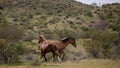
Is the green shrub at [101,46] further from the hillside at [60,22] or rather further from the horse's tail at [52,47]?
the horse's tail at [52,47]

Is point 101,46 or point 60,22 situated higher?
point 101,46

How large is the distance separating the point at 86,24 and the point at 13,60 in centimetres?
3833

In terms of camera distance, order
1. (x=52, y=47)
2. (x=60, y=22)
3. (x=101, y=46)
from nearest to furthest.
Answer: (x=52, y=47), (x=101, y=46), (x=60, y=22)

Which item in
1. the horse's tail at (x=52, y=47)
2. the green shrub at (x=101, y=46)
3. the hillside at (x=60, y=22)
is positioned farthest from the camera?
the hillside at (x=60, y=22)

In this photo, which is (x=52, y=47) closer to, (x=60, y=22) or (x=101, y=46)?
(x=101, y=46)

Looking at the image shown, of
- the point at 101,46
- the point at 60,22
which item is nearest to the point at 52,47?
the point at 101,46

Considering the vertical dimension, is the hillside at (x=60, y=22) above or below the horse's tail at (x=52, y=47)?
below

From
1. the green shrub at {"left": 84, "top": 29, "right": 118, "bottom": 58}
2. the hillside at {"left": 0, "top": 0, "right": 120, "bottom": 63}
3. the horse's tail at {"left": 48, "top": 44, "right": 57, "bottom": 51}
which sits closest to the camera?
the horse's tail at {"left": 48, "top": 44, "right": 57, "bottom": 51}

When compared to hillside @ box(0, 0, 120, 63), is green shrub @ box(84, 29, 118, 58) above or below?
above

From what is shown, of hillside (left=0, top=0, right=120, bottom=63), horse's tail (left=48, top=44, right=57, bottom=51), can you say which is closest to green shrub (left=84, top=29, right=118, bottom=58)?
hillside (left=0, top=0, right=120, bottom=63)

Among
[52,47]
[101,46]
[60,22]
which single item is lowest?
[60,22]

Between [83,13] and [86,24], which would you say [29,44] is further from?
[83,13]

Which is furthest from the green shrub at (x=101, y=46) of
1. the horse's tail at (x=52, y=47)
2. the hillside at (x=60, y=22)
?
the horse's tail at (x=52, y=47)

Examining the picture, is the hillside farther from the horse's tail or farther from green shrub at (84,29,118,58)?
the horse's tail
